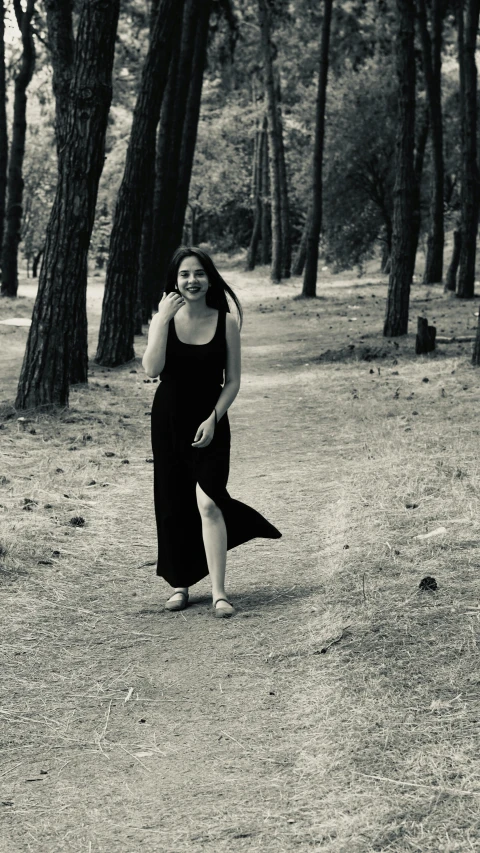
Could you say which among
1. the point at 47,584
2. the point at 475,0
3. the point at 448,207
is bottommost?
the point at 47,584

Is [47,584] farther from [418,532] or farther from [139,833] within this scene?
[139,833]

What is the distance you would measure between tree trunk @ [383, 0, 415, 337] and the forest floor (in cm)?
877

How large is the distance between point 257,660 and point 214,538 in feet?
2.88

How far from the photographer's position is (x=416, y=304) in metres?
25.9

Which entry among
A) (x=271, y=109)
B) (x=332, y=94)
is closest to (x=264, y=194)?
(x=332, y=94)

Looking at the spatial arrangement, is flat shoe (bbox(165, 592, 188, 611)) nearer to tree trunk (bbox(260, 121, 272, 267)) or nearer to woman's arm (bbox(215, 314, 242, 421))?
woman's arm (bbox(215, 314, 242, 421))

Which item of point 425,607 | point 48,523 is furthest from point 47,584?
point 425,607

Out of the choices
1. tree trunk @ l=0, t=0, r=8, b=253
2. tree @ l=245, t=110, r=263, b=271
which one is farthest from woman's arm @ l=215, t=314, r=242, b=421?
tree @ l=245, t=110, r=263, b=271

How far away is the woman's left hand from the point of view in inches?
217

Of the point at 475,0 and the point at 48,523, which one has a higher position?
the point at 475,0

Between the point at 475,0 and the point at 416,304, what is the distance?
24.0 feet

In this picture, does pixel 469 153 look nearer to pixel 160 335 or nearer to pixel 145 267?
pixel 145 267

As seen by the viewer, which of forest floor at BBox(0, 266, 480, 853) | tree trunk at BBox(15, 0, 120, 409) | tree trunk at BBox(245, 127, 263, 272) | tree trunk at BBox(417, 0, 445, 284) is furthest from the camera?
tree trunk at BBox(245, 127, 263, 272)

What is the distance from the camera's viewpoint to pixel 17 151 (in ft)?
90.9
